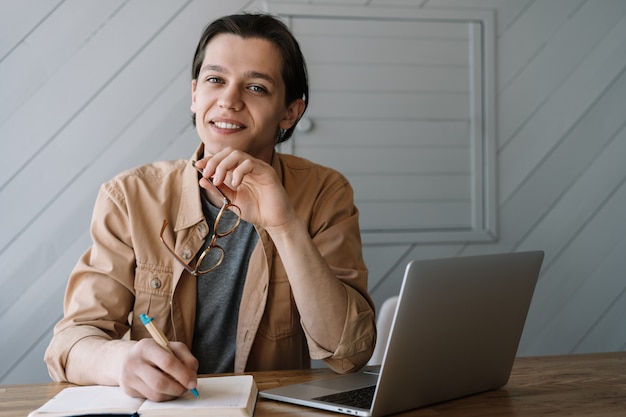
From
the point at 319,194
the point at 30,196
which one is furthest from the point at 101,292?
the point at 30,196

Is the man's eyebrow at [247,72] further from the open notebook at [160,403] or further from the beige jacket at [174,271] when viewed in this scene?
the open notebook at [160,403]

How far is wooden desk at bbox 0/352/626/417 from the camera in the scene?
104 centimetres

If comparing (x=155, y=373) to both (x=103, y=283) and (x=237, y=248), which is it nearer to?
(x=103, y=283)

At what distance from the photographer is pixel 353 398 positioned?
1076 millimetres

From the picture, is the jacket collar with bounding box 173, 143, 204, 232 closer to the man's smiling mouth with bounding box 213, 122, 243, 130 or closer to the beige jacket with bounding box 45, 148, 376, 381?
the beige jacket with bounding box 45, 148, 376, 381

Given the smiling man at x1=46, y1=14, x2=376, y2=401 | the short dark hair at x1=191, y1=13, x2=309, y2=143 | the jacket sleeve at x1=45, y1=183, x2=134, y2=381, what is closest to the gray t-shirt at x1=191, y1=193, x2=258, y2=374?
the smiling man at x1=46, y1=14, x2=376, y2=401

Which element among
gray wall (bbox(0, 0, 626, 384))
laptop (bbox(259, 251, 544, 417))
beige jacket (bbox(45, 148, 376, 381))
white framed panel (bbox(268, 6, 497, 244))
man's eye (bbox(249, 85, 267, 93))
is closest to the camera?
laptop (bbox(259, 251, 544, 417))

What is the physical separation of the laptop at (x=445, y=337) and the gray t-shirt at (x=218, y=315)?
0.48m

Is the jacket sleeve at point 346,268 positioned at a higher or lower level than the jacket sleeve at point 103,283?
higher

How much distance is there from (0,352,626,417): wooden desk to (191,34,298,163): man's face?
59 cm

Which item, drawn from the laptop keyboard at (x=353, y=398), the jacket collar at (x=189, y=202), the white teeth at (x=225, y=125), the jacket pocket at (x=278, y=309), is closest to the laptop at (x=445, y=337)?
the laptop keyboard at (x=353, y=398)

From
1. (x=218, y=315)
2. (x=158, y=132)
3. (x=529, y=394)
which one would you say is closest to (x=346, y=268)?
(x=218, y=315)

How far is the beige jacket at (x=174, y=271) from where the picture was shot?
151 centimetres

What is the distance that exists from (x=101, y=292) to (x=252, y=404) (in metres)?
0.61
